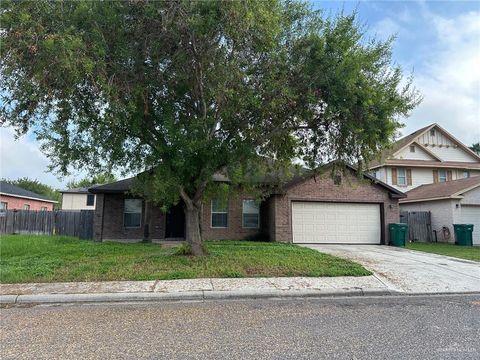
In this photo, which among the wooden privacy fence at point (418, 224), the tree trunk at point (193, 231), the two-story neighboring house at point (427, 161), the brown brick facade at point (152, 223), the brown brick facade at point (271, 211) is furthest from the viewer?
the two-story neighboring house at point (427, 161)

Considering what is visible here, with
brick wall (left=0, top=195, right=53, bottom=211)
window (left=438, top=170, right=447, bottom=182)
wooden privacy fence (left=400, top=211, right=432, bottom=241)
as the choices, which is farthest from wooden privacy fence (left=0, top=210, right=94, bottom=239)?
window (left=438, top=170, right=447, bottom=182)

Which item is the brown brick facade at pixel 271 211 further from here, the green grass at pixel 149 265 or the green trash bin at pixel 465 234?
the green grass at pixel 149 265

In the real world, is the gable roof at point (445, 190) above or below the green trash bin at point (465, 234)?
above

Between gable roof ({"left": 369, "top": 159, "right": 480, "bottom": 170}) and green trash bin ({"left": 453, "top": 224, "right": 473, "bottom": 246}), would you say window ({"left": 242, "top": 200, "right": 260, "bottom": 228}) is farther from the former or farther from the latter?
gable roof ({"left": 369, "top": 159, "right": 480, "bottom": 170})

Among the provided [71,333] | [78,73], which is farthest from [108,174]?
[71,333]

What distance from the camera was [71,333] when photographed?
553 cm

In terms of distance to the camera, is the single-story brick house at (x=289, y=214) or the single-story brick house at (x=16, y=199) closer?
the single-story brick house at (x=289, y=214)

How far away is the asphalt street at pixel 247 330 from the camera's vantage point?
4.73m

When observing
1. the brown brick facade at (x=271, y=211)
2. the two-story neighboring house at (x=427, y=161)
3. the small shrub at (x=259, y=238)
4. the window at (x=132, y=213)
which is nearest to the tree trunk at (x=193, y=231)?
the brown brick facade at (x=271, y=211)

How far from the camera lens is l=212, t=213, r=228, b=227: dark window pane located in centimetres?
1886

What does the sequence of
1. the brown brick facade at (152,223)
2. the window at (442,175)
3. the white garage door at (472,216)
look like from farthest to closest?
the window at (442,175) → the white garage door at (472,216) → the brown brick facade at (152,223)

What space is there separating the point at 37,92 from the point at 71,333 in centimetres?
582

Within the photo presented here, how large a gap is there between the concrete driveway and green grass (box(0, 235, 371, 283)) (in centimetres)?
85

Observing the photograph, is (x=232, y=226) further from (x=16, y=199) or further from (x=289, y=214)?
(x=16, y=199)
